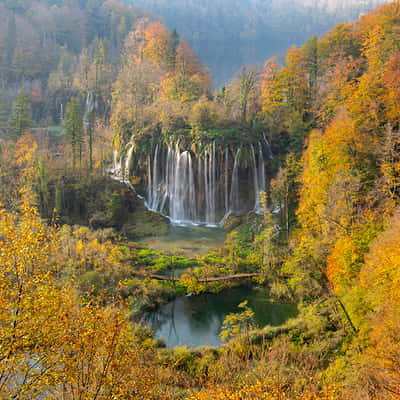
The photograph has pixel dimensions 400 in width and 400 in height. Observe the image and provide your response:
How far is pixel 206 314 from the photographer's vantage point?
19000 mm

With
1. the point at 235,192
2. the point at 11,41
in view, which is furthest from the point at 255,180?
the point at 11,41

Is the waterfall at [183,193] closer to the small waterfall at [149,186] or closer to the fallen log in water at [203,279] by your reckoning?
the small waterfall at [149,186]

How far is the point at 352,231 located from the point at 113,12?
71.2m

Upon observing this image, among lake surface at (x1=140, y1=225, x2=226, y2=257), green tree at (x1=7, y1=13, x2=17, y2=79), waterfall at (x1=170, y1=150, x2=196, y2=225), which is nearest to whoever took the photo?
lake surface at (x1=140, y1=225, x2=226, y2=257)

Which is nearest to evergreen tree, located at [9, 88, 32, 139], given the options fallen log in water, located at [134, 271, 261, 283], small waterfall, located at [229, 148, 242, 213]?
small waterfall, located at [229, 148, 242, 213]

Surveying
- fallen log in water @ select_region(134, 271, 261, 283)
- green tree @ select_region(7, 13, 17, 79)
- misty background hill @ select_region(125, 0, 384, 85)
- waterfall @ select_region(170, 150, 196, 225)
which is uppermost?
misty background hill @ select_region(125, 0, 384, 85)

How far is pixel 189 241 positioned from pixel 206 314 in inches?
381

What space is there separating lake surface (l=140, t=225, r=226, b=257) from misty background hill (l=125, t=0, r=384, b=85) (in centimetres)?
5596

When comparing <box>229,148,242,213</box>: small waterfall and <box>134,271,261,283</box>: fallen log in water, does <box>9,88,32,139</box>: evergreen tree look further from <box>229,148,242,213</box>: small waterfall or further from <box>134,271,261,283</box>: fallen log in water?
<box>134,271,261,283</box>: fallen log in water

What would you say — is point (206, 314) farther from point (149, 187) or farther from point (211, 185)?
point (149, 187)

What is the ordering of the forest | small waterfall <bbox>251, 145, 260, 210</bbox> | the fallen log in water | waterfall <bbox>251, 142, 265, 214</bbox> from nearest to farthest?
the forest, the fallen log in water, small waterfall <bbox>251, 145, 260, 210</bbox>, waterfall <bbox>251, 142, 265, 214</bbox>

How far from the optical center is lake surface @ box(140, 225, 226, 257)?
86.1 feet

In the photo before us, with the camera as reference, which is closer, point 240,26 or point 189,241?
point 189,241

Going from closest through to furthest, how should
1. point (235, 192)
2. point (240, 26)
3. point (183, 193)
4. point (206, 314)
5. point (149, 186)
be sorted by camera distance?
point (206, 314) → point (235, 192) → point (183, 193) → point (149, 186) → point (240, 26)
